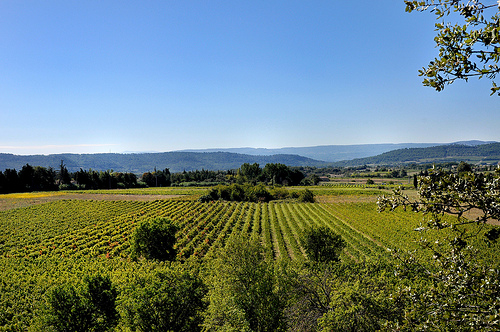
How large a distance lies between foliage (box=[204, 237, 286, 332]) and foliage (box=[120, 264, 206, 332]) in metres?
1.03

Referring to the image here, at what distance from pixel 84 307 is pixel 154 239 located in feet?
40.6

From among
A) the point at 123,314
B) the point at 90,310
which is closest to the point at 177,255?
the point at 90,310

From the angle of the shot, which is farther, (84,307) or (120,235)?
(120,235)

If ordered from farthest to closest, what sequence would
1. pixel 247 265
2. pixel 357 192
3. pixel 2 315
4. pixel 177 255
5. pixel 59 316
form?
pixel 357 192, pixel 177 255, pixel 2 315, pixel 247 265, pixel 59 316

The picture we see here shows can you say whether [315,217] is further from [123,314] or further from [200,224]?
[123,314]

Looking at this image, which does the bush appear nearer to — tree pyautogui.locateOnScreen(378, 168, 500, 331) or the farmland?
the farmland

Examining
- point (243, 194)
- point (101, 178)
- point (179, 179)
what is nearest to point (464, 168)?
point (243, 194)

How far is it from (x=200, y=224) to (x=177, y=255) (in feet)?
44.9

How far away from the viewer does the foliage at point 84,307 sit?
13.7 meters


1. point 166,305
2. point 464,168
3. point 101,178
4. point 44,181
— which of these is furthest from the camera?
point 101,178

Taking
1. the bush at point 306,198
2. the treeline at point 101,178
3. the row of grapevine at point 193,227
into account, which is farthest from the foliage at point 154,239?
the treeline at point 101,178

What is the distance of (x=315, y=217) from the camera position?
5216 cm

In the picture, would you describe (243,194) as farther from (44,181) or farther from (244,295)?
(44,181)

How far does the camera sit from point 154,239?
26.8 metres
